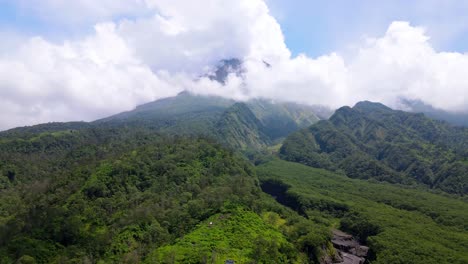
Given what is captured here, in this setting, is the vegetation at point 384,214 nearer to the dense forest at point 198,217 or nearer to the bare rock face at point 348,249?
the dense forest at point 198,217

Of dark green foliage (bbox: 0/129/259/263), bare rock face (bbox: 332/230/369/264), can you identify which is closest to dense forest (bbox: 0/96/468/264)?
dark green foliage (bbox: 0/129/259/263)

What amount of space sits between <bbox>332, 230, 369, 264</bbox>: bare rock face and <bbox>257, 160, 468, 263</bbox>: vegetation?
3.54 meters

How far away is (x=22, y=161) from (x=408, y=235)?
171 meters

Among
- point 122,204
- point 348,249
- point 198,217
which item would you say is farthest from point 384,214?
point 122,204

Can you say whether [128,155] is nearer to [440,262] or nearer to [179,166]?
[179,166]

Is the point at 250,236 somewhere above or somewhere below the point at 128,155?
below

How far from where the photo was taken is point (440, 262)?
7638cm

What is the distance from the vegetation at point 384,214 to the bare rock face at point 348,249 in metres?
3.54

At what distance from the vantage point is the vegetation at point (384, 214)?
84812 mm

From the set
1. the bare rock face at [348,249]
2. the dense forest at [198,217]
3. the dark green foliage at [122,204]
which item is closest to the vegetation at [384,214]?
the dense forest at [198,217]

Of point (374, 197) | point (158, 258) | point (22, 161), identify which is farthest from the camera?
point (22, 161)

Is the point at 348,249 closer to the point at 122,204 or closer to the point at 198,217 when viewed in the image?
the point at 198,217

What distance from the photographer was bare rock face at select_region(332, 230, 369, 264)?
311ft

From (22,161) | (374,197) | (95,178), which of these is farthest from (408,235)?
(22,161)
